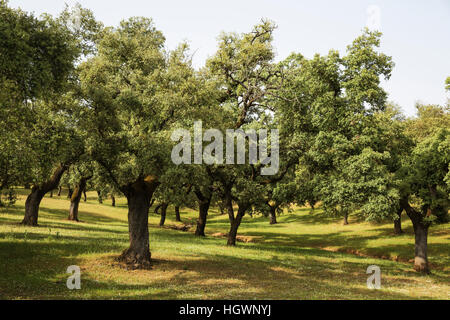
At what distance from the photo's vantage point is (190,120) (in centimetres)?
2212

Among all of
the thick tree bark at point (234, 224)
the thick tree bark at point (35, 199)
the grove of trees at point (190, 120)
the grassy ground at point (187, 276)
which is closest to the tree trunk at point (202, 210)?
the grove of trees at point (190, 120)

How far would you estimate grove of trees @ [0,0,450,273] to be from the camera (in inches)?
727

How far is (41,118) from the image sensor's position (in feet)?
65.1

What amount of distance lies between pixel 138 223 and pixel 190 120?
8273 millimetres

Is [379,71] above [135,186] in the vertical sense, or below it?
above

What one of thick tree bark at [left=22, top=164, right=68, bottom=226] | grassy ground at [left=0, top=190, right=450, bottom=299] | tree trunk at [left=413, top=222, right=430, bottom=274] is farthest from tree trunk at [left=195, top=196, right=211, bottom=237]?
tree trunk at [left=413, top=222, right=430, bottom=274]

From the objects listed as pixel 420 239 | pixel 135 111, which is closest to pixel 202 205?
pixel 420 239

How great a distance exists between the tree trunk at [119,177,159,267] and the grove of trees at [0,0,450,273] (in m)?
0.08

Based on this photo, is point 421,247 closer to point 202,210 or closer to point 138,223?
point 138,223

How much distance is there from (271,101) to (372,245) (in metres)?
29.1
